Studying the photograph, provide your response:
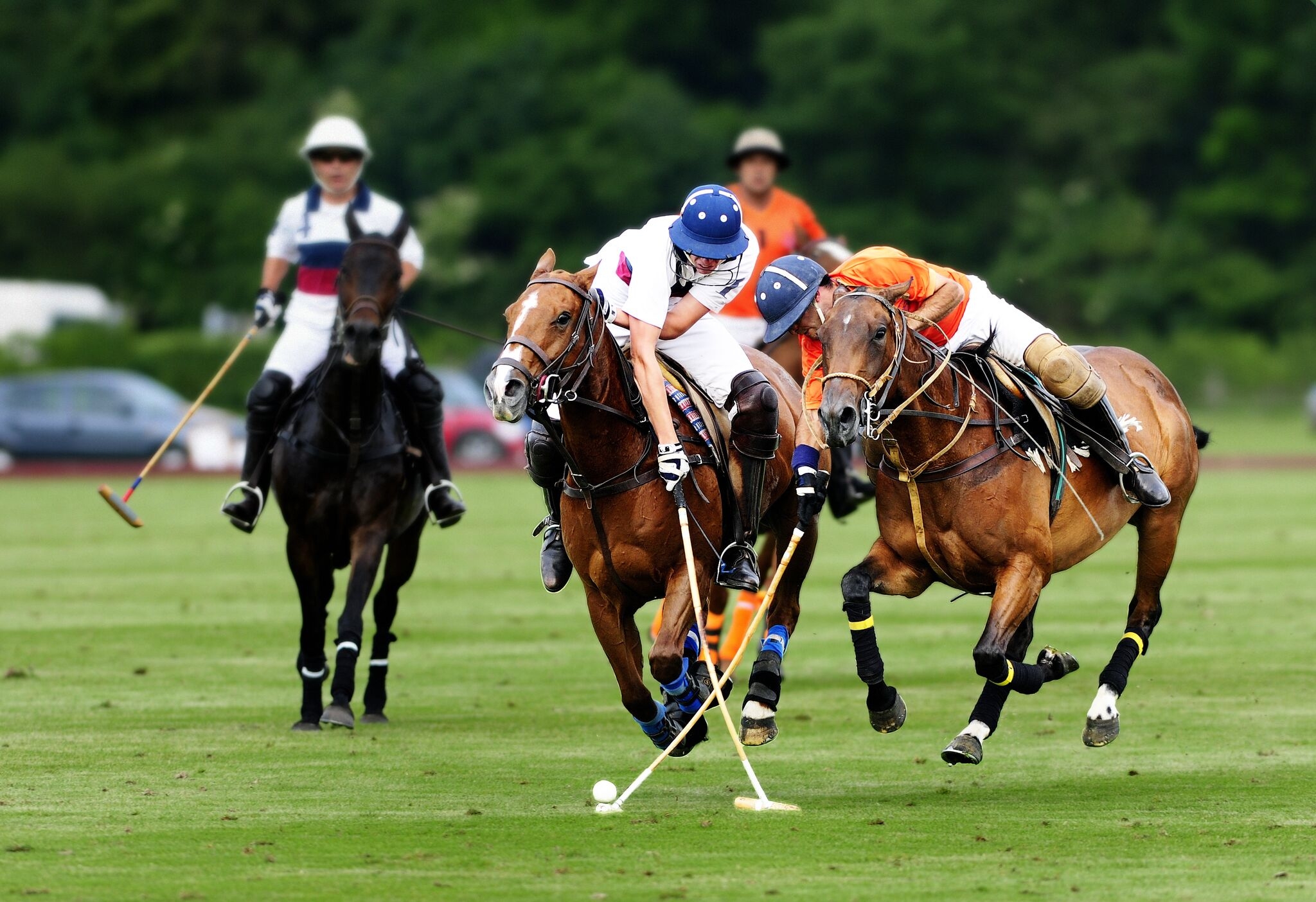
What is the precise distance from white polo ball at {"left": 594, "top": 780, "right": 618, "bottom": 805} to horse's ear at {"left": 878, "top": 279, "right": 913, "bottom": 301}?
2.09m

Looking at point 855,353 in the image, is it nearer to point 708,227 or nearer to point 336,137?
point 708,227

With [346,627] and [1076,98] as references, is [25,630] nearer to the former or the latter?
[346,627]

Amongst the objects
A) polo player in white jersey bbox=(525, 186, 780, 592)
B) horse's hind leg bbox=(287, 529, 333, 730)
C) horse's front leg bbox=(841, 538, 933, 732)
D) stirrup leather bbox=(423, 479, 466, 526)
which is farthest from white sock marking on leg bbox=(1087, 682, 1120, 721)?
horse's hind leg bbox=(287, 529, 333, 730)

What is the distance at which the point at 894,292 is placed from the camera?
7898 mm

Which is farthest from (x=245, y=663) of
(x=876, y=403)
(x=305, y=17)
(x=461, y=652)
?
(x=305, y=17)

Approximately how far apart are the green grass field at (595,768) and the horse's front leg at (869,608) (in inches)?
13.1

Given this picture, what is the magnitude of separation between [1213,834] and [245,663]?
6.66m

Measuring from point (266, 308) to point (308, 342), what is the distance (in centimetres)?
59

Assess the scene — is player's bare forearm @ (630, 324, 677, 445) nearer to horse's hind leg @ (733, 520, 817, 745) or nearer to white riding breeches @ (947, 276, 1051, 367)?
horse's hind leg @ (733, 520, 817, 745)

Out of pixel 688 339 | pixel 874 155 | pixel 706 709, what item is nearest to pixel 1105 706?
pixel 706 709

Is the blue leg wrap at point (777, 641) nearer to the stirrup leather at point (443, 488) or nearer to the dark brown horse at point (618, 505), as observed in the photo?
the dark brown horse at point (618, 505)

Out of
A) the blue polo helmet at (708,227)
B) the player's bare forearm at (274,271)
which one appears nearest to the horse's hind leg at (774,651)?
the blue polo helmet at (708,227)

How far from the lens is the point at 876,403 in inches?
310

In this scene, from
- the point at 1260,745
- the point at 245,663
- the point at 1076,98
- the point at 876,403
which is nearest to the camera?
the point at 876,403
